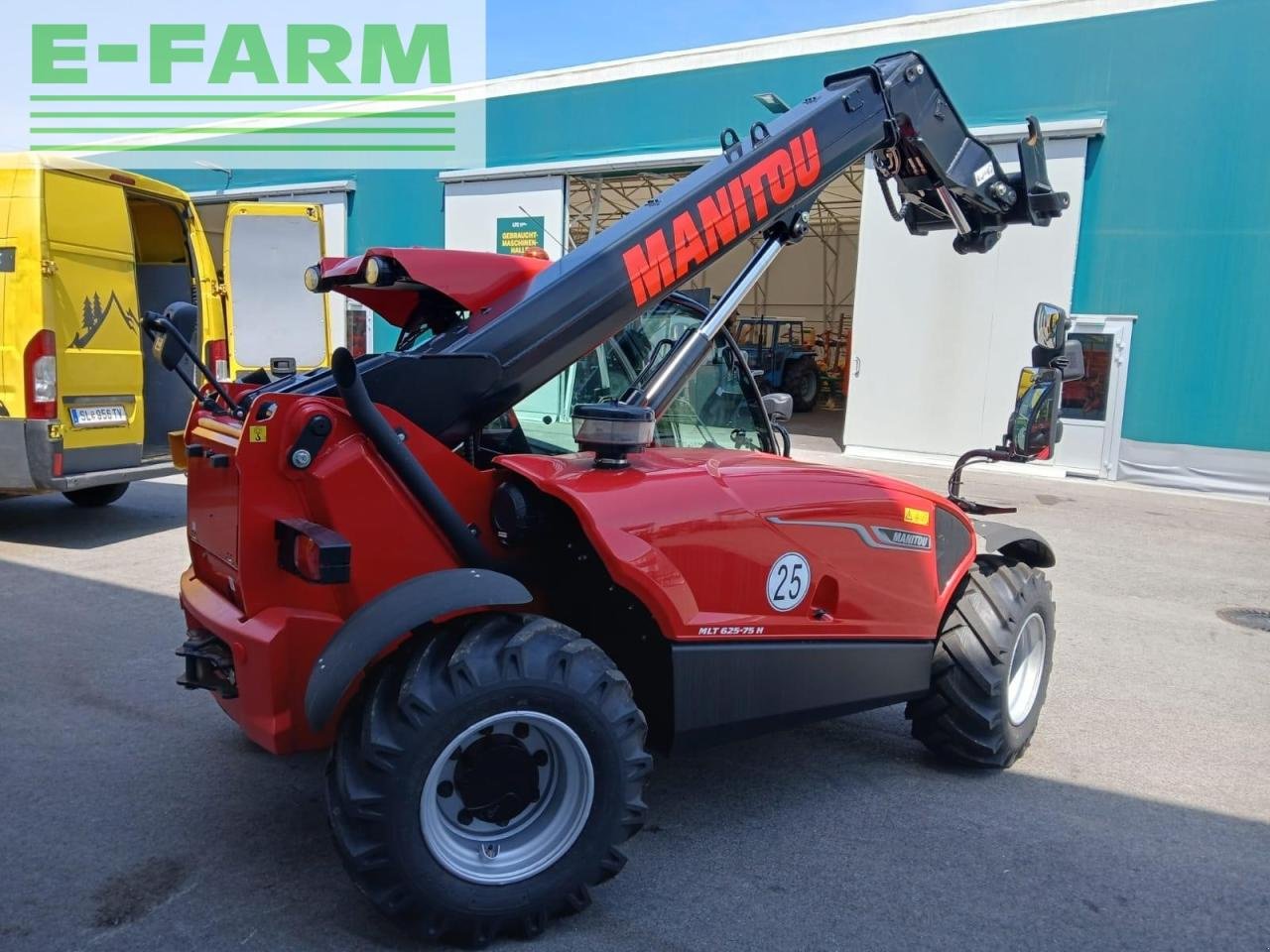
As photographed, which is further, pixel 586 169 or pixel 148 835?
pixel 586 169

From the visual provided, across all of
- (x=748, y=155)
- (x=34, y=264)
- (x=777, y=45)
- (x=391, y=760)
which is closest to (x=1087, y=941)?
(x=391, y=760)

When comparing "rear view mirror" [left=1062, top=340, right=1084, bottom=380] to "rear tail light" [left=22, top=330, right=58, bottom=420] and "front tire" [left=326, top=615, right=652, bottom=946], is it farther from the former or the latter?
"rear tail light" [left=22, top=330, right=58, bottom=420]

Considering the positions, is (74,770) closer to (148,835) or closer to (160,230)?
(148,835)

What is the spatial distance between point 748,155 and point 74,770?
3.45 m

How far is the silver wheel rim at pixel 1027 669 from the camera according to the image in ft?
13.9

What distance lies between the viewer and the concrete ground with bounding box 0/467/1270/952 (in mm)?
2863

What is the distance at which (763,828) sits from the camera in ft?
11.5

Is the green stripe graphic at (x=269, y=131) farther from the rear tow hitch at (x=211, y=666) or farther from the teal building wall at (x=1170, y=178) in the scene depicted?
the rear tow hitch at (x=211, y=666)

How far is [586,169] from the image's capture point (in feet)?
55.7

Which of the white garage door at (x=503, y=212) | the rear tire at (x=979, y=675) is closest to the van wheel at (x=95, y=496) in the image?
the rear tire at (x=979, y=675)

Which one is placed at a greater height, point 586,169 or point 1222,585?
point 586,169

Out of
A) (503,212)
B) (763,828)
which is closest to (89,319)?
(763,828)

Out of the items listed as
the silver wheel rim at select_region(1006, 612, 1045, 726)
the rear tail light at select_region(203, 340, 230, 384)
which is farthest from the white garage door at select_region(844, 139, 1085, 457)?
the silver wheel rim at select_region(1006, 612, 1045, 726)

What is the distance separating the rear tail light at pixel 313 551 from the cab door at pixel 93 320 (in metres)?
5.22
